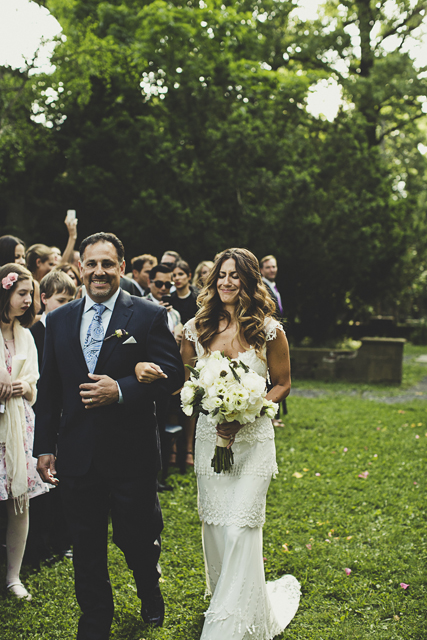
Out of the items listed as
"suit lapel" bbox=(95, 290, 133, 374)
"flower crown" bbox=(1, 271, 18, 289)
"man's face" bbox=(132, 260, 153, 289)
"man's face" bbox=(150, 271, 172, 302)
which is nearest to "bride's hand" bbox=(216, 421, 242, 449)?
"suit lapel" bbox=(95, 290, 133, 374)

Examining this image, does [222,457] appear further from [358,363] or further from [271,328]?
[358,363]

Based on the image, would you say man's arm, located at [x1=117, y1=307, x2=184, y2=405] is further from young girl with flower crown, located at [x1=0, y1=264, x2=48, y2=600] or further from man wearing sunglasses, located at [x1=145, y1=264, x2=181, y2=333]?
man wearing sunglasses, located at [x1=145, y1=264, x2=181, y2=333]

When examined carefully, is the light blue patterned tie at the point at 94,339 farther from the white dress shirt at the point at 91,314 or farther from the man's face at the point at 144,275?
the man's face at the point at 144,275

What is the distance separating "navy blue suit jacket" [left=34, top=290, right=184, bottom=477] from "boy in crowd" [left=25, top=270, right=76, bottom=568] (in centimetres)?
115

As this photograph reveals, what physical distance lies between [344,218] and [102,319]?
12424 mm

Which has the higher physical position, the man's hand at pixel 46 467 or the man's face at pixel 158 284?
the man's face at pixel 158 284

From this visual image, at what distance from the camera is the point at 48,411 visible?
3.46m

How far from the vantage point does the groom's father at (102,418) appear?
3.28 metres

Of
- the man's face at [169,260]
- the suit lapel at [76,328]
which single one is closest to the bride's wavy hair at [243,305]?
the suit lapel at [76,328]

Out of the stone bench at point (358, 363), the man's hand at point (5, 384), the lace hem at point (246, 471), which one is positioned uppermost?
the man's hand at point (5, 384)

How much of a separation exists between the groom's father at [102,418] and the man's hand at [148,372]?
0.21 feet

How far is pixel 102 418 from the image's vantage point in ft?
10.8

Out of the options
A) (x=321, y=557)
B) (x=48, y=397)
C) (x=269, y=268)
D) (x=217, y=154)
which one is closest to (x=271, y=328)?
(x=48, y=397)

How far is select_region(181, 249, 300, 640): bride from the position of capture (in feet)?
11.1
